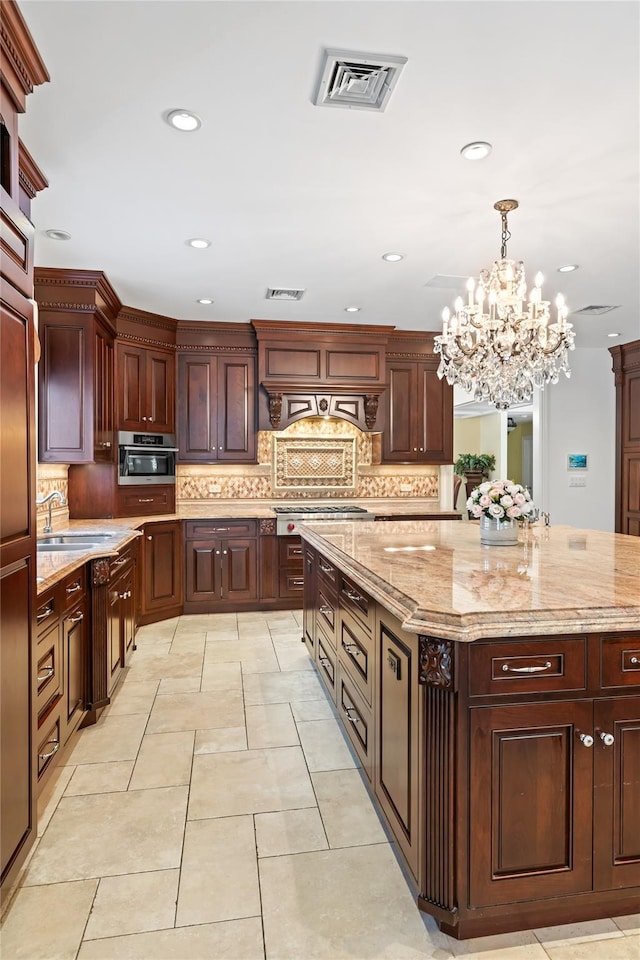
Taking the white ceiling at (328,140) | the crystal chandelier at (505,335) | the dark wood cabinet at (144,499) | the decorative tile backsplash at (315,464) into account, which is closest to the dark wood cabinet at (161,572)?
the dark wood cabinet at (144,499)

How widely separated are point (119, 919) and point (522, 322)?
3.27 metres

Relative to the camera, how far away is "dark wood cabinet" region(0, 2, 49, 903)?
1771mm

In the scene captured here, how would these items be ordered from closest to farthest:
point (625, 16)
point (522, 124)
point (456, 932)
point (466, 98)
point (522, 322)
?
point (456, 932)
point (625, 16)
point (466, 98)
point (522, 124)
point (522, 322)

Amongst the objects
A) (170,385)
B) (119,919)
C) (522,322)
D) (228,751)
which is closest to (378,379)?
(170,385)

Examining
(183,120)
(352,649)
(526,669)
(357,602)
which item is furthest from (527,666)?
(183,120)

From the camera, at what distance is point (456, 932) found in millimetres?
1686

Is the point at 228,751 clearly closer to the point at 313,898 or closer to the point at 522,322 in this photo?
the point at 313,898

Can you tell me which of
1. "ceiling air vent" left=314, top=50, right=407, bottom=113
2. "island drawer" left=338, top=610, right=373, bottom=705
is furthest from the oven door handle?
"ceiling air vent" left=314, top=50, right=407, bottom=113

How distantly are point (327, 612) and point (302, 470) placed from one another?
297 cm

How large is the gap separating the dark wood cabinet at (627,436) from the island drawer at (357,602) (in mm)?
4990

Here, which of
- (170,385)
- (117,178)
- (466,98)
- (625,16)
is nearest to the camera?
(625,16)

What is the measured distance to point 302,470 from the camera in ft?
20.3

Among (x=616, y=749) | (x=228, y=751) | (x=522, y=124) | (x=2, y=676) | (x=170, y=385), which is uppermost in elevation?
(x=522, y=124)

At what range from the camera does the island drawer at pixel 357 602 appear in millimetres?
2314
